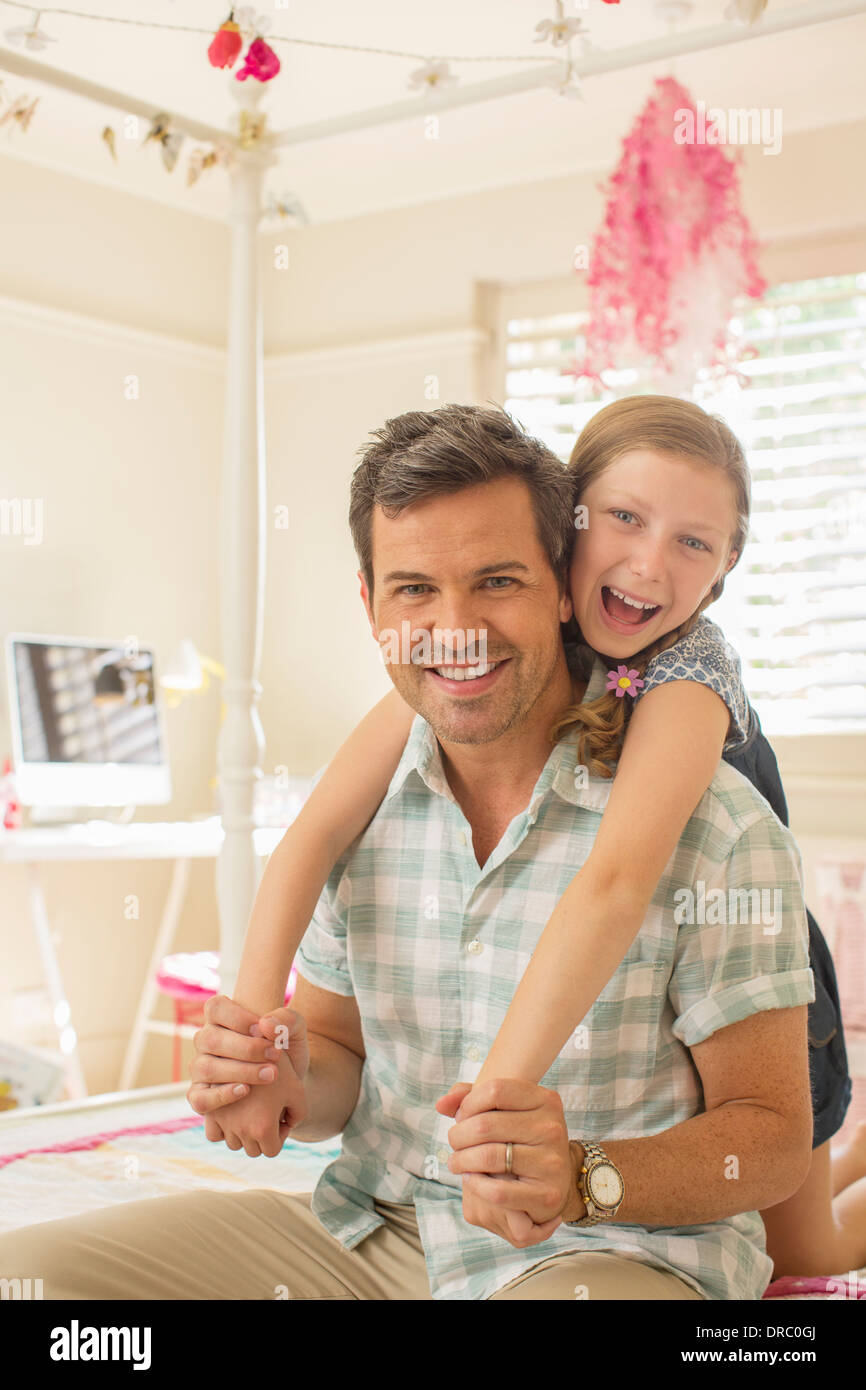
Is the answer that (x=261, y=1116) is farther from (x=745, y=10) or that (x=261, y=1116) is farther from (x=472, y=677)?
(x=745, y=10)

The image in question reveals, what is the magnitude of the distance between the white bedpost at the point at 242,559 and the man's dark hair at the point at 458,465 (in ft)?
3.50

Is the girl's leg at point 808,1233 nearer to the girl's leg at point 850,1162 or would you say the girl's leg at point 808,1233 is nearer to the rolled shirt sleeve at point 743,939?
the girl's leg at point 850,1162

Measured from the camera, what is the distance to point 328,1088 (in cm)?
138

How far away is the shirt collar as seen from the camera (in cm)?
129

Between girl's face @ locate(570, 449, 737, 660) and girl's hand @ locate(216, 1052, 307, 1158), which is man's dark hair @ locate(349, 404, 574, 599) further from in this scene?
girl's hand @ locate(216, 1052, 307, 1158)

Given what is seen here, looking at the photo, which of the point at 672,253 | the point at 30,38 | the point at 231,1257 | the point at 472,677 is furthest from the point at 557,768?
the point at 672,253

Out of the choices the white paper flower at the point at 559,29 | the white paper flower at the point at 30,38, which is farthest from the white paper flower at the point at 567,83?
the white paper flower at the point at 30,38

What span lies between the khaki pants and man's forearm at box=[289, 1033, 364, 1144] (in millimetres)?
77

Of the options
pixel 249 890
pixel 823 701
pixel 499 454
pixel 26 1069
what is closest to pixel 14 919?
pixel 26 1069

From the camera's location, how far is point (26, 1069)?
312cm

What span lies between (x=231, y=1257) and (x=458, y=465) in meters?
0.78

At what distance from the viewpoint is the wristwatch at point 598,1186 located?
105 centimetres

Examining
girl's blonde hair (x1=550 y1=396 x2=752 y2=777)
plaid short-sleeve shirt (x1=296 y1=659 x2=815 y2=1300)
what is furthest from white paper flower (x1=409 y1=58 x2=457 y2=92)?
plaid short-sleeve shirt (x1=296 y1=659 x2=815 y2=1300)
